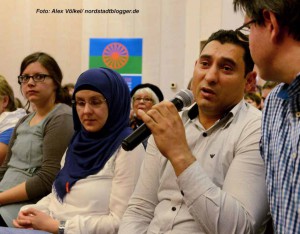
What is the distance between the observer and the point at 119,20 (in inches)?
181

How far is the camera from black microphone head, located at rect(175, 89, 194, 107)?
1.35 m

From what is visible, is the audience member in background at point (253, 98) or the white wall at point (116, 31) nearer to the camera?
the audience member in background at point (253, 98)

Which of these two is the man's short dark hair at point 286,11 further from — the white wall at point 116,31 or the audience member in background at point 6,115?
the white wall at point 116,31

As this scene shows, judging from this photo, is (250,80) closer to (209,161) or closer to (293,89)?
(209,161)

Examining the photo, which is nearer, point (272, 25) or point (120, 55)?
point (272, 25)

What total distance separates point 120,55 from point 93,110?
2.75 metres

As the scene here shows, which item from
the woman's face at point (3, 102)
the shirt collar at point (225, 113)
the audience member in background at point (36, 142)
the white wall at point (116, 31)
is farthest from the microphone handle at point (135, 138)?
the white wall at point (116, 31)

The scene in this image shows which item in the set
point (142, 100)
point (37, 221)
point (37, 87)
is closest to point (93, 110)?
point (37, 221)

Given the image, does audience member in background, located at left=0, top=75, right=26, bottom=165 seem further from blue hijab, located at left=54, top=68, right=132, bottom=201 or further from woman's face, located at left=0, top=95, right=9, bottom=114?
blue hijab, located at left=54, top=68, right=132, bottom=201

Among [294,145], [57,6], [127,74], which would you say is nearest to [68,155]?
[294,145]

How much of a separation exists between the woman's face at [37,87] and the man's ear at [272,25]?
160 centimetres

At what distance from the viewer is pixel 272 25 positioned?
1.00 meters

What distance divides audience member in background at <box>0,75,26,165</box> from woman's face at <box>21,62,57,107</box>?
448mm

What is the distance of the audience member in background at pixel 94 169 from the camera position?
1.66 metres
